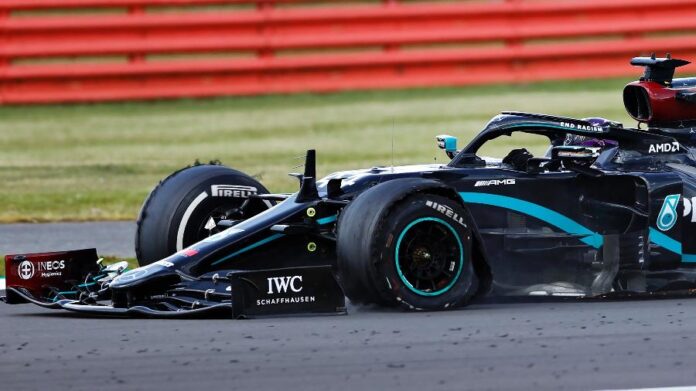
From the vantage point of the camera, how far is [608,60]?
20688mm

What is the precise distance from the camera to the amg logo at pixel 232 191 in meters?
8.69

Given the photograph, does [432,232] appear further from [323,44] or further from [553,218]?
[323,44]

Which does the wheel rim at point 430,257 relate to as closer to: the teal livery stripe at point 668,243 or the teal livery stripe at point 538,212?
the teal livery stripe at point 538,212

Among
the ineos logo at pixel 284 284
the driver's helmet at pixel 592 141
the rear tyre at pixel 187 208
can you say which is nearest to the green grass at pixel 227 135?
the rear tyre at pixel 187 208

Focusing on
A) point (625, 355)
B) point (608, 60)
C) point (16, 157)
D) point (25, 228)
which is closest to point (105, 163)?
point (16, 157)

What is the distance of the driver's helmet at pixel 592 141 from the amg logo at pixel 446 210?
4.61 ft

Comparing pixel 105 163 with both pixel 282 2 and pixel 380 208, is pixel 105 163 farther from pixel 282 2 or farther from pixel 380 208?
pixel 380 208

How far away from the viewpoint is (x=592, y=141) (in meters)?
8.74

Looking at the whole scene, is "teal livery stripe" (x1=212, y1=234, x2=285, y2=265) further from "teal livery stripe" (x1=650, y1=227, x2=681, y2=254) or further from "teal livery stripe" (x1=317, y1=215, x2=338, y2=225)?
"teal livery stripe" (x1=650, y1=227, x2=681, y2=254)

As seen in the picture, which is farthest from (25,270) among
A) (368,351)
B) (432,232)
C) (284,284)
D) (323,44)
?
(323,44)

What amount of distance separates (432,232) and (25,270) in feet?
7.66

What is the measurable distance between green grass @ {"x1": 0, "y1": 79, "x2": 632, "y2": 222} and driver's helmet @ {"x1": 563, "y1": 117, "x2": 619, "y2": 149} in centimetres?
550

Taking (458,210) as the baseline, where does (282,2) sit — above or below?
above

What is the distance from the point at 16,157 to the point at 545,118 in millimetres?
10247
